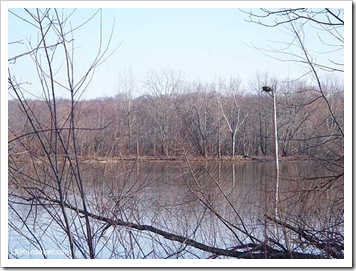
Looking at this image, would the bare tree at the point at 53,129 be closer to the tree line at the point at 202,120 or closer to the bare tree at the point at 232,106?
the tree line at the point at 202,120

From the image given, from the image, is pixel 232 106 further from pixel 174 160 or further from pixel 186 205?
pixel 186 205

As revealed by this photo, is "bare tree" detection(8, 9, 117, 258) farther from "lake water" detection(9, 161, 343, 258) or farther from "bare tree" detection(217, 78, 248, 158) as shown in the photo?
"bare tree" detection(217, 78, 248, 158)

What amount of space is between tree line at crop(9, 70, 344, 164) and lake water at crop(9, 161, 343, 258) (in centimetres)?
7

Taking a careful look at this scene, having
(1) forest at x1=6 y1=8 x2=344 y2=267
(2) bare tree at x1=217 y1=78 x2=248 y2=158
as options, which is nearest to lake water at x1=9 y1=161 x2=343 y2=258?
(1) forest at x1=6 y1=8 x2=344 y2=267

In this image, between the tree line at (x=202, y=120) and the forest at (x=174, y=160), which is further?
the tree line at (x=202, y=120)

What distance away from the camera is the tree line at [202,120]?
2496 millimetres

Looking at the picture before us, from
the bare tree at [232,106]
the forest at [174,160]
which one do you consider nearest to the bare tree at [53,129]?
the forest at [174,160]

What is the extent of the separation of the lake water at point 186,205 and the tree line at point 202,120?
7cm

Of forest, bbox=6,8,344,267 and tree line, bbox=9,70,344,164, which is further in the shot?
tree line, bbox=9,70,344,164

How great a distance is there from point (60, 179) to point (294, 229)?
3.36ft

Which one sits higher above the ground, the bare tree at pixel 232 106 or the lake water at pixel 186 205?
the bare tree at pixel 232 106

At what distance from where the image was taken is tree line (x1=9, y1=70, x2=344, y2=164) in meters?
2.50

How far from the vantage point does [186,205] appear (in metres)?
2.67

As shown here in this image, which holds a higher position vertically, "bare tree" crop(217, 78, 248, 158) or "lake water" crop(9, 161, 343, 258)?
"bare tree" crop(217, 78, 248, 158)
